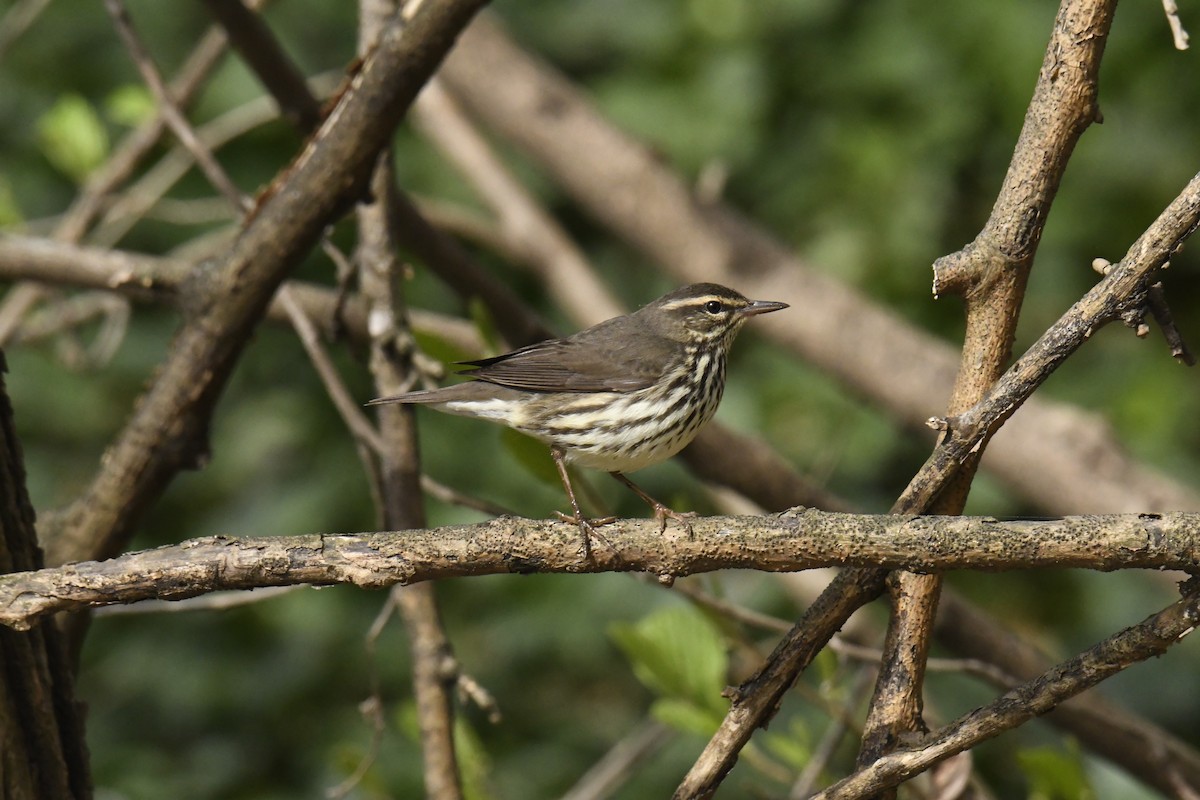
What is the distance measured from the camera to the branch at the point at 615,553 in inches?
71.6

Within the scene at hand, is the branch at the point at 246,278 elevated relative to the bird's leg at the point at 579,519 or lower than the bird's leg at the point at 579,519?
elevated

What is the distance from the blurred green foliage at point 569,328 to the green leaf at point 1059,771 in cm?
234

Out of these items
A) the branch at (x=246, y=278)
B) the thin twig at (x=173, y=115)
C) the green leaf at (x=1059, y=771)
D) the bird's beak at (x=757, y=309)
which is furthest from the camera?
the bird's beak at (x=757, y=309)

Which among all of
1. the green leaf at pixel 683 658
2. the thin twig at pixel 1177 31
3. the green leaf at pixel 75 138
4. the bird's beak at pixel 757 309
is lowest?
the green leaf at pixel 683 658

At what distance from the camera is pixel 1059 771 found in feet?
9.64

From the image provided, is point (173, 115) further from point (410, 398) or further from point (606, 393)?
point (606, 393)

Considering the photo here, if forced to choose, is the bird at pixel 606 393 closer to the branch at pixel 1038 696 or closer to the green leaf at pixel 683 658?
the green leaf at pixel 683 658

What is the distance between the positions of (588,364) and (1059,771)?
154 cm

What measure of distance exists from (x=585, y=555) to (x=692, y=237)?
134 inches

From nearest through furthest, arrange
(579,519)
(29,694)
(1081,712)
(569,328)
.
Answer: (29,694) → (579,519) → (1081,712) → (569,328)

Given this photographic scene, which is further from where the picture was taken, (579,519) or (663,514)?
(663,514)

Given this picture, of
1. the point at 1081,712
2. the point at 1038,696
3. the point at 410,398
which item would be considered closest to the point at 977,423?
the point at 1038,696

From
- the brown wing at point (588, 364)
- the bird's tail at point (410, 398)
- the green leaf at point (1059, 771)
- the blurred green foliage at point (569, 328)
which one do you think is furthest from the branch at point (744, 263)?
the bird's tail at point (410, 398)

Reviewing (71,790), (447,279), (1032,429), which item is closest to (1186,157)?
(1032,429)
